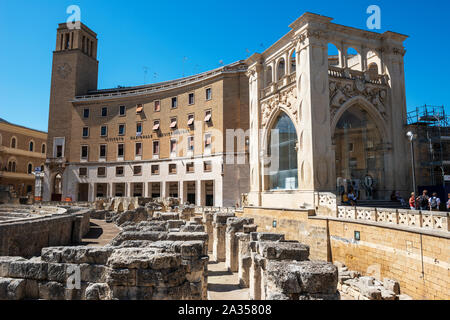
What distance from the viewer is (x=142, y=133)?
41281mm

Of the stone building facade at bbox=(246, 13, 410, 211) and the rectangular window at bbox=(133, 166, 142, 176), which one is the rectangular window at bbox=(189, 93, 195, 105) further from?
the stone building facade at bbox=(246, 13, 410, 211)

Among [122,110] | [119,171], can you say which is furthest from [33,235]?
[122,110]

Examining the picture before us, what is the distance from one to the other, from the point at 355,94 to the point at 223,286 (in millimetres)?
13930

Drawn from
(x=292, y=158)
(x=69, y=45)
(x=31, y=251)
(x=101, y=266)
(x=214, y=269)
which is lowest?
(x=214, y=269)

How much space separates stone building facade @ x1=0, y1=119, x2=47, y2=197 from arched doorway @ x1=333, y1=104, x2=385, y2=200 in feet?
136

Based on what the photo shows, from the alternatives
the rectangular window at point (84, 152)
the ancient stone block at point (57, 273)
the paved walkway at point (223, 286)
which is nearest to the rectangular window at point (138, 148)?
the rectangular window at point (84, 152)

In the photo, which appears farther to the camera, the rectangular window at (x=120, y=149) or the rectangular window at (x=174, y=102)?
the rectangular window at (x=120, y=149)

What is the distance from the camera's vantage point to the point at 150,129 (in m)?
40.8

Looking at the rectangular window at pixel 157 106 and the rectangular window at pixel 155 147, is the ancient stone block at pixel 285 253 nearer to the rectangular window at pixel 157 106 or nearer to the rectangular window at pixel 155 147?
the rectangular window at pixel 155 147

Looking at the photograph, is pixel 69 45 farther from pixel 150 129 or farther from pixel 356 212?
pixel 356 212

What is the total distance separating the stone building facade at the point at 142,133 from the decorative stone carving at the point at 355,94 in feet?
53.4

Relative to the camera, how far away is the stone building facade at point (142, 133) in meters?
34.5
